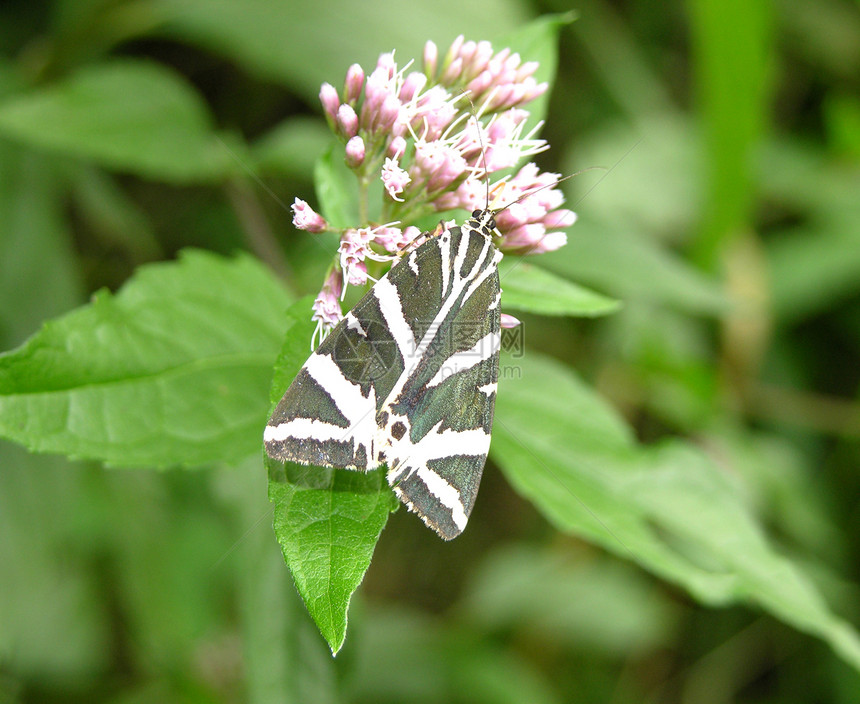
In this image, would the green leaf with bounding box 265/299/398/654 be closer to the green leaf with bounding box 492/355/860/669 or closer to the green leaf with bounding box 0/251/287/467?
the green leaf with bounding box 0/251/287/467

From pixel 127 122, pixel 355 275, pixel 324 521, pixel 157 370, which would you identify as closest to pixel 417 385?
pixel 355 275

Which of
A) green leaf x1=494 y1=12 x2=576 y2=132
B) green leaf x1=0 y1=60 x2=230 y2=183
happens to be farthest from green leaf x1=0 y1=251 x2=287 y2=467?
green leaf x1=494 y1=12 x2=576 y2=132

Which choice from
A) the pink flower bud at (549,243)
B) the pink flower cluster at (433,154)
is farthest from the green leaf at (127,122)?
the pink flower bud at (549,243)

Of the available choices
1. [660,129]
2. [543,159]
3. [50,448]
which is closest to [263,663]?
[50,448]

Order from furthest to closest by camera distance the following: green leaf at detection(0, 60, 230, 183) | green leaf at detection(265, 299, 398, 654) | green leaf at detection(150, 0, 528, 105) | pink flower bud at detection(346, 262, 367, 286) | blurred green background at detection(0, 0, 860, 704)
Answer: green leaf at detection(150, 0, 528, 105) < blurred green background at detection(0, 0, 860, 704) < green leaf at detection(0, 60, 230, 183) < pink flower bud at detection(346, 262, 367, 286) < green leaf at detection(265, 299, 398, 654)

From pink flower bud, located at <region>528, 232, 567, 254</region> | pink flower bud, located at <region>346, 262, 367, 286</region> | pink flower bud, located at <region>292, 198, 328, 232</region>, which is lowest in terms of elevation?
pink flower bud, located at <region>528, 232, 567, 254</region>

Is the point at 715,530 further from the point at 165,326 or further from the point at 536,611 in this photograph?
the point at 536,611

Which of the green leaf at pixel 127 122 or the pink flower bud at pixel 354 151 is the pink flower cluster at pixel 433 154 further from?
the green leaf at pixel 127 122
